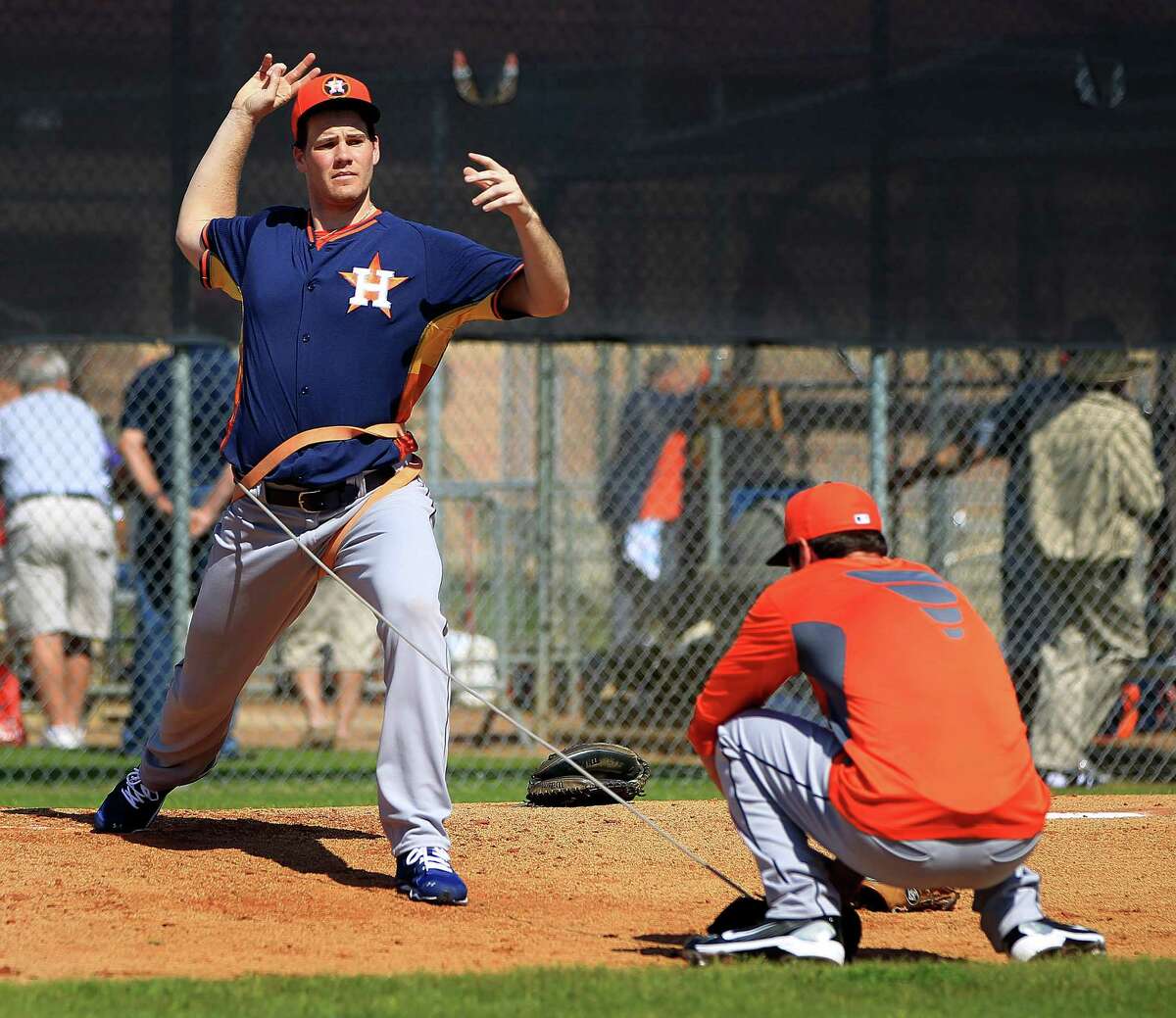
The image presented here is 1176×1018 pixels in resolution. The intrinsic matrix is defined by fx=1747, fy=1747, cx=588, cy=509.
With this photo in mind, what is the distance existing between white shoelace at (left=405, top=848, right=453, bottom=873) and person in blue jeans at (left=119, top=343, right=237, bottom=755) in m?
→ 3.97

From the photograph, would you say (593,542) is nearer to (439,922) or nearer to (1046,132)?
(1046,132)

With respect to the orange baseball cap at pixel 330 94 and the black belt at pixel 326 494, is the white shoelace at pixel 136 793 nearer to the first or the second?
the black belt at pixel 326 494

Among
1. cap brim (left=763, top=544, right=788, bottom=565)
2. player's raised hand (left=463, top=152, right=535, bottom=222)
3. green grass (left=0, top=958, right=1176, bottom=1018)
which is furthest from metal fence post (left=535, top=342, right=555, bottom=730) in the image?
green grass (left=0, top=958, right=1176, bottom=1018)

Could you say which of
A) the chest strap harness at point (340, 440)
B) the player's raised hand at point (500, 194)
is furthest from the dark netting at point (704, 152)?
the player's raised hand at point (500, 194)

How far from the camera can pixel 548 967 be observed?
4.14 m

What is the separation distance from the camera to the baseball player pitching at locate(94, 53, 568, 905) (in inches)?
194

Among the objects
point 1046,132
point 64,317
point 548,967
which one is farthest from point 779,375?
point 548,967

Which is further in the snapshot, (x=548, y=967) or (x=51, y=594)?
(x=51, y=594)

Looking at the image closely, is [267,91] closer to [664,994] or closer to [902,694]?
[902,694]

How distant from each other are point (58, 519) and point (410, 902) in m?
5.39

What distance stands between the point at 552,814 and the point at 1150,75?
523 cm

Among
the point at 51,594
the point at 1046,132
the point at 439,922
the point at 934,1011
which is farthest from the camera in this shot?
the point at 51,594

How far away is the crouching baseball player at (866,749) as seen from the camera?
395 centimetres

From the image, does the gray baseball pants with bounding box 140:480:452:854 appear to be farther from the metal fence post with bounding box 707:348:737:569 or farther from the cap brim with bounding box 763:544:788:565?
the metal fence post with bounding box 707:348:737:569
